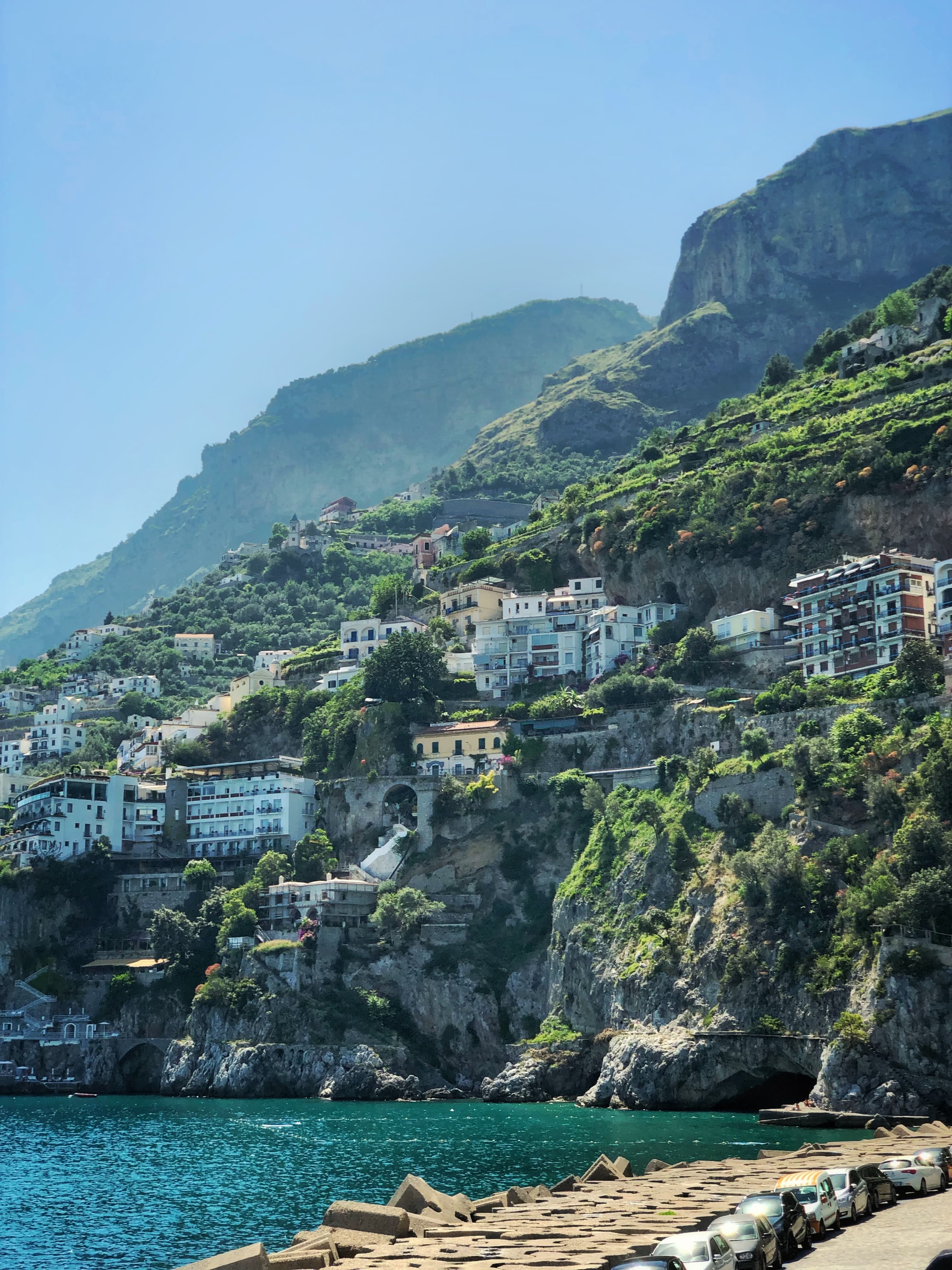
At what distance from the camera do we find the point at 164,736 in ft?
458

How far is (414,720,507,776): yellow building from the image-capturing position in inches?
4402

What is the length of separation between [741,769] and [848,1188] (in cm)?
5614

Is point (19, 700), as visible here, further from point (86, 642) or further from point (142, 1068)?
point (142, 1068)

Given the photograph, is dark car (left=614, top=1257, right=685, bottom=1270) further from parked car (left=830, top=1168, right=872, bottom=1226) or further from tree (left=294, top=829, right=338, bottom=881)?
tree (left=294, top=829, right=338, bottom=881)

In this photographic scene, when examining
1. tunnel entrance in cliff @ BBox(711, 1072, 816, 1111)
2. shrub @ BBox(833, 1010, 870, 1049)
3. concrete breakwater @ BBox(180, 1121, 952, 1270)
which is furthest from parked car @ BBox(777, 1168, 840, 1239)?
tunnel entrance in cliff @ BBox(711, 1072, 816, 1111)

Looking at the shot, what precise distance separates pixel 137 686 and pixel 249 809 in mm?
53495

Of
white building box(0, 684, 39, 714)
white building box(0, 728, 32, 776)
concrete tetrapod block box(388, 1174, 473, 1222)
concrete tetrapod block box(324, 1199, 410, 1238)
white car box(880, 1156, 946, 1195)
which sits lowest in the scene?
concrete tetrapod block box(388, 1174, 473, 1222)

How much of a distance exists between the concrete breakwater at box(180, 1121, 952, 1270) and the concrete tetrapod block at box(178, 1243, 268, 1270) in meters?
0.03

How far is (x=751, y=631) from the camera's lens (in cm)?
10925

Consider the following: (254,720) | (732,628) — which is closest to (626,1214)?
(732,628)

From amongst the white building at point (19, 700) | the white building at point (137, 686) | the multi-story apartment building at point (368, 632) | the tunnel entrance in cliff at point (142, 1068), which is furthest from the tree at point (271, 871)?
the white building at point (19, 700)

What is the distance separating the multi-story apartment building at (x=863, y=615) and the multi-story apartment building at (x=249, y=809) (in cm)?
3972

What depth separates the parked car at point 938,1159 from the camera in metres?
40.2

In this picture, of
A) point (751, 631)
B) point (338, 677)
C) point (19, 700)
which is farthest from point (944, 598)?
point (19, 700)
